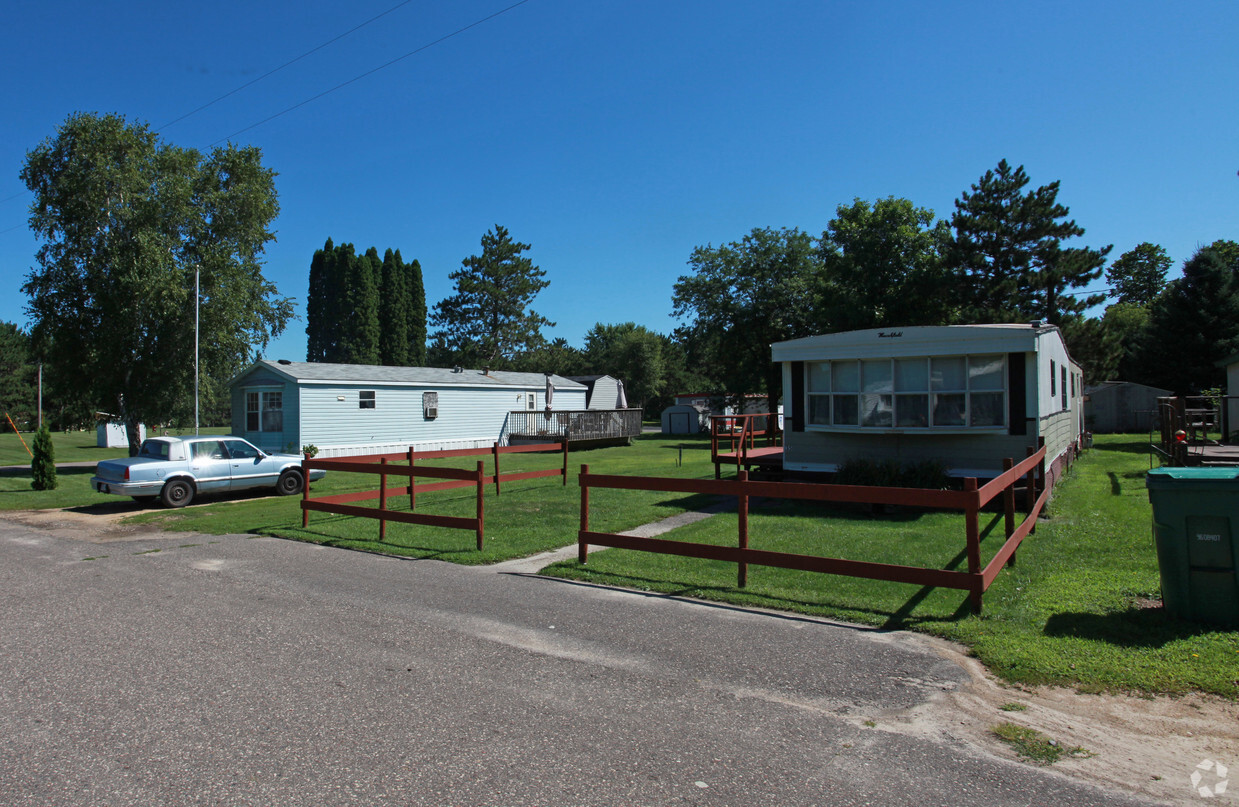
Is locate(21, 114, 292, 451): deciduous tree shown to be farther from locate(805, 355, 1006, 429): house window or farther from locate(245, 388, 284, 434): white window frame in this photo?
locate(805, 355, 1006, 429): house window

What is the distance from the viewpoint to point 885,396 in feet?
41.3

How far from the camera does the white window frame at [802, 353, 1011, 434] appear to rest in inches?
470

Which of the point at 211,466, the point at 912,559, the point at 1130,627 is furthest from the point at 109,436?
the point at 1130,627

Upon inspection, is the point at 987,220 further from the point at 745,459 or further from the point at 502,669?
the point at 502,669

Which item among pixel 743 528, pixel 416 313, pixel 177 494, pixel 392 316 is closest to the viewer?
pixel 743 528

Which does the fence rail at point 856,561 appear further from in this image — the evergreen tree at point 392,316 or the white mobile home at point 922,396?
the evergreen tree at point 392,316

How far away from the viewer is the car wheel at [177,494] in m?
13.9

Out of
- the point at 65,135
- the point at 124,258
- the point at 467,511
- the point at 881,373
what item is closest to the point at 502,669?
the point at 467,511

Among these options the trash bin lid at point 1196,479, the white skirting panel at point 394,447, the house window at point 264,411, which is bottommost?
the white skirting panel at point 394,447

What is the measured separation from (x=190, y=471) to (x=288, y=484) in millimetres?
2059

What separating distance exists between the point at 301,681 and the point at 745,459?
11.1m

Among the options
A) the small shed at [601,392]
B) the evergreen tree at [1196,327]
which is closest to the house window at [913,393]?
the small shed at [601,392]

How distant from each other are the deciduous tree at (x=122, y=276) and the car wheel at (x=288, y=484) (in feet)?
34.4

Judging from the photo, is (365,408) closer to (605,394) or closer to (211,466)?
(211,466)
